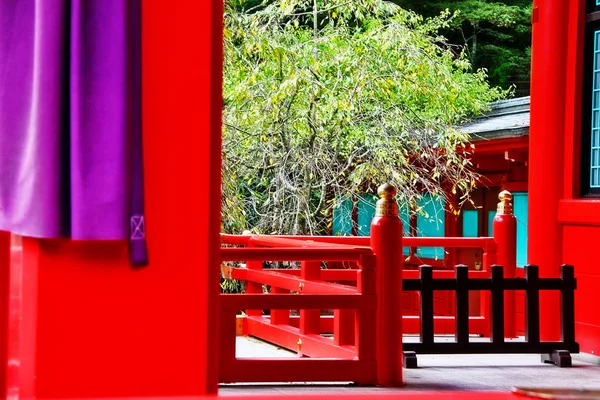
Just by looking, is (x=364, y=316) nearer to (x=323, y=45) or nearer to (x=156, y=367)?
(x=156, y=367)

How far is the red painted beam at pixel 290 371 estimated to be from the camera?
22.4 ft

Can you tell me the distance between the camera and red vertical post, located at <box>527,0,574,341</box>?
8.76m

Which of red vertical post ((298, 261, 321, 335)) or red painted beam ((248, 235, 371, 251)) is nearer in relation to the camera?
red painted beam ((248, 235, 371, 251))

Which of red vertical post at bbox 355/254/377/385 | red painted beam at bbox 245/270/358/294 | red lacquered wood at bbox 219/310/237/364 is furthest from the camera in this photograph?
red painted beam at bbox 245/270/358/294

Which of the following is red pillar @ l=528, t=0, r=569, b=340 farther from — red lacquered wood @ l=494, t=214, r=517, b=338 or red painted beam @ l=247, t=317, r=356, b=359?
red painted beam @ l=247, t=317, r=356, b=359

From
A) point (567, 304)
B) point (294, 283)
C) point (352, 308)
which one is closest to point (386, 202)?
point (352, 308)

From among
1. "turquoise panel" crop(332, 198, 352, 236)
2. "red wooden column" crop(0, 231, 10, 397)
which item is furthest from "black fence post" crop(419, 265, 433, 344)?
"turquoise panel" crop(332, 198, 352, 236)

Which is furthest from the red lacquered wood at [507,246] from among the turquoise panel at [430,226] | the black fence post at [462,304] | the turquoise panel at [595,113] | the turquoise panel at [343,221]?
the turquoise panel at [430,226]

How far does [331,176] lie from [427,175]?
1835mm

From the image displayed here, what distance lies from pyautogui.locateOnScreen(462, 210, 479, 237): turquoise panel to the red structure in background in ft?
37.4

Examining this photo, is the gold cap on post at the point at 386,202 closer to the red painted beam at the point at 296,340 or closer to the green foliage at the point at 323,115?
the red painted beam at the point at 296,340

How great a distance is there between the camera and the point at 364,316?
6.95 m

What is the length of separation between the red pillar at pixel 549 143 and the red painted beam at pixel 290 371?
99.2 inches

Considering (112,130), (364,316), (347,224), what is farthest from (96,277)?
(347,224)
